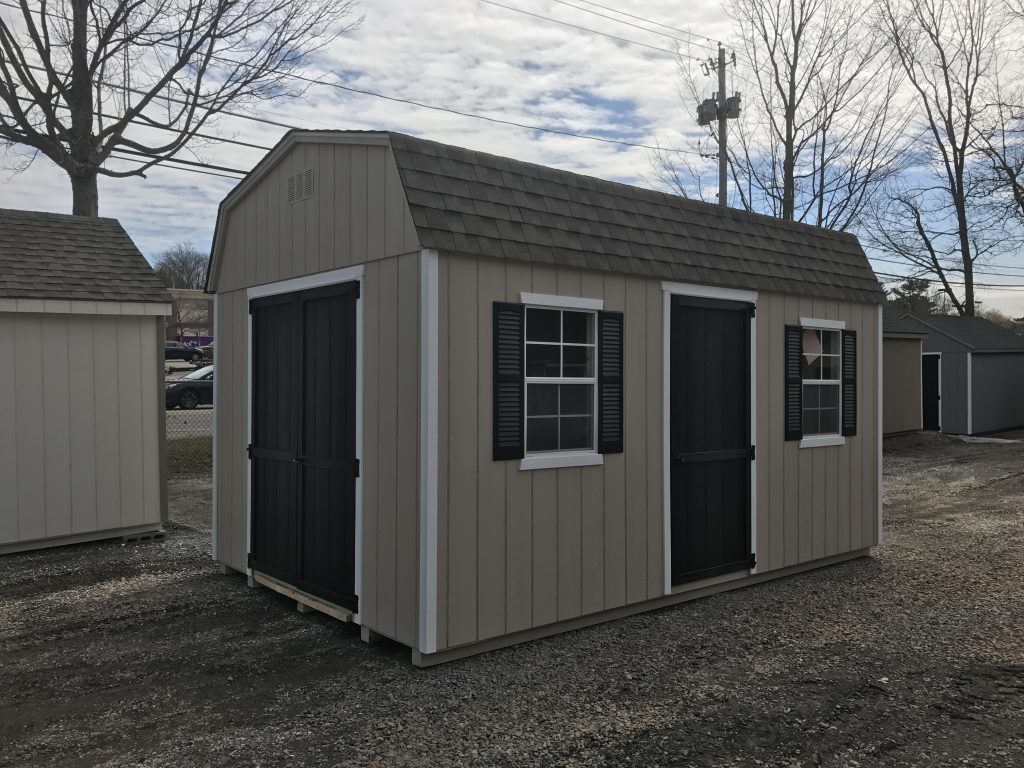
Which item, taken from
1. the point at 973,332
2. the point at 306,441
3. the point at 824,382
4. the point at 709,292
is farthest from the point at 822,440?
the point at 973,332

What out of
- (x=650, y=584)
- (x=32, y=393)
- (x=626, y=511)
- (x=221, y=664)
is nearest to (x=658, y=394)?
(x=626, y=511)

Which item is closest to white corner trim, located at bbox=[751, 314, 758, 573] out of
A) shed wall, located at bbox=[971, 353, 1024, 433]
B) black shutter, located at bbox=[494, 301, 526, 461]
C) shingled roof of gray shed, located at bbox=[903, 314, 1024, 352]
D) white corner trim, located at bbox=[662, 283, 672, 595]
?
white corner trim, located at bbox=[662, 283, 672, 595]

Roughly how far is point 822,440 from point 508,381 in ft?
10.4

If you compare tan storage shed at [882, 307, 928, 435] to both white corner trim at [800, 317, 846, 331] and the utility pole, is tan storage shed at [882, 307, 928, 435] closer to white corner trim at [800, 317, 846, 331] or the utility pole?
the utility pole

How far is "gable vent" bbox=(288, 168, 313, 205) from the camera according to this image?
5.03 meters

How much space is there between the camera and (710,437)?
18.2 ft

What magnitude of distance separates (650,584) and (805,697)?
1424mm

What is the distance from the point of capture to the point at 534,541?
450 cm

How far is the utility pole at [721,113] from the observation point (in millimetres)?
17125

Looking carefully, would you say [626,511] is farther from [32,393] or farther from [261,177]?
[32,393]

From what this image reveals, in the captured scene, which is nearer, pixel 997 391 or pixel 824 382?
pixel 824 382

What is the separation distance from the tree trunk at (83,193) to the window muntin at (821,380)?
36.5ft

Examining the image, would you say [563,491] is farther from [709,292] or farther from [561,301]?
[709,292]

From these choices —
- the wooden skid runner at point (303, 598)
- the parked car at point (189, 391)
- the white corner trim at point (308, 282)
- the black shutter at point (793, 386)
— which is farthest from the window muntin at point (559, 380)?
the parked car at point (189, 391)
